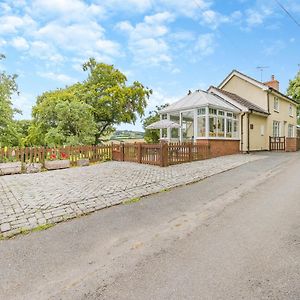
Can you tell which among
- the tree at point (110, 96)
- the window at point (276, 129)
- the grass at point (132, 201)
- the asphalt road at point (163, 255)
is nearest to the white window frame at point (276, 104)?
Answer: the window at point (276, 129)

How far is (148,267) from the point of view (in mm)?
3012

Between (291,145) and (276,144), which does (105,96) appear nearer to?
(276,144)

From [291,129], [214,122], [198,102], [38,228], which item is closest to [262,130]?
[214,122]

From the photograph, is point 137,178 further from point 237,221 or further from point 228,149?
point 228,149

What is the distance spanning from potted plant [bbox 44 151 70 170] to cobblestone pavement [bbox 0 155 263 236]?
186cm

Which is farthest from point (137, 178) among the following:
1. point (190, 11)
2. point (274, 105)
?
point (274, 105)

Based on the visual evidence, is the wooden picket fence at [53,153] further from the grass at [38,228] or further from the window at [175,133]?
the grass at [38,228]

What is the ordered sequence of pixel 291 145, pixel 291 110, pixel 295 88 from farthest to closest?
pixel 295 88 → pixel 291 110 → pixel 291 145

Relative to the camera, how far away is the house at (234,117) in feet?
56.2

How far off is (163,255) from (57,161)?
9529 mm

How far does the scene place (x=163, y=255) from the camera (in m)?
3.32

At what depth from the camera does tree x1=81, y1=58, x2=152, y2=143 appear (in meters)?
27.8

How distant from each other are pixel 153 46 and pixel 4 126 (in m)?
9.30

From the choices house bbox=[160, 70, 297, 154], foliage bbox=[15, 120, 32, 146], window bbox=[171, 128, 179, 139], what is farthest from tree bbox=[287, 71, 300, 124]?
foliage bbox=[15, 120, 32, 146]
